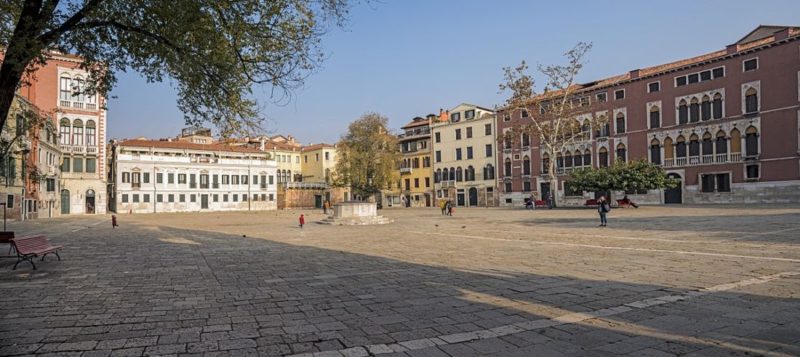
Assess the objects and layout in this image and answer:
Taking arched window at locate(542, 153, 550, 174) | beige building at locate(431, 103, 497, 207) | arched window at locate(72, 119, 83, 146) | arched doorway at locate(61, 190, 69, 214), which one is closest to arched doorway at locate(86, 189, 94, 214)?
arched doorway at locate(61, 190, 69, 214)

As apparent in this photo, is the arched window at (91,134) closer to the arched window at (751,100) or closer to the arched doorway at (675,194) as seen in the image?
the arched doorway at (675,194)

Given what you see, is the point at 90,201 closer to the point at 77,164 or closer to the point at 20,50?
the point at 77,164

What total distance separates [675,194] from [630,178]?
1599cm

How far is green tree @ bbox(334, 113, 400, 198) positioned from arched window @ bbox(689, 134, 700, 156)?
32495 mm

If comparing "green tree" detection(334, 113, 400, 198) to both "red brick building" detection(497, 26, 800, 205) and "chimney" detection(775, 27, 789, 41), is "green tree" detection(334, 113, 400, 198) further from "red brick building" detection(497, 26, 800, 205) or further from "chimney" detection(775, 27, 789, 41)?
"chimney" detection(775, 27, 789, 41)

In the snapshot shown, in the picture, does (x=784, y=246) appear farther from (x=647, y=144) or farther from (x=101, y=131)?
(x=101, y=131)

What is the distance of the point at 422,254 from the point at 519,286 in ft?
17.3

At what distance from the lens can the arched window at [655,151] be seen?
50.4 metres

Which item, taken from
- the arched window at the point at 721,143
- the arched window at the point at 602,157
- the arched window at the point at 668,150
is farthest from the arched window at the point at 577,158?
the arched window at the point at 721,143

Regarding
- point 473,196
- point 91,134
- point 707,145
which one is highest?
point 91,134

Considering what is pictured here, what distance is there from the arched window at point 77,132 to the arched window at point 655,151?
62736 mm

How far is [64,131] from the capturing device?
169ft

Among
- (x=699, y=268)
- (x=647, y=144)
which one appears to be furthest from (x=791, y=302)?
(x=647, y=144)

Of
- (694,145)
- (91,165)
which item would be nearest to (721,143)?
(694,145)
